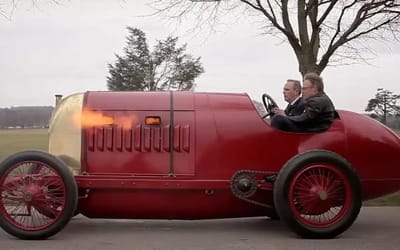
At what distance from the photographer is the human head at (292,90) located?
24.3ft

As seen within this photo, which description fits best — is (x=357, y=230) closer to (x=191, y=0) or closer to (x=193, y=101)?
(x=193, y=101)

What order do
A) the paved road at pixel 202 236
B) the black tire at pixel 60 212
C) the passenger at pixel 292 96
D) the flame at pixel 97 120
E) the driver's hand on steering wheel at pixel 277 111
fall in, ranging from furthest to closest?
the passenger at pixel 292 96, the driver's hand on steering wheel at pixel 277 111, the flame at pixel 97 120, the black tire at pixel 60 212, the paved road at pixel 202 236

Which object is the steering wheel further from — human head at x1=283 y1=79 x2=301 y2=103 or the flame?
the flame

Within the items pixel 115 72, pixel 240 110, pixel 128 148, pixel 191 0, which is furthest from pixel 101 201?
pixel 115 72

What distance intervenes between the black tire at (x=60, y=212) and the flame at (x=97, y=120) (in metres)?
0.53

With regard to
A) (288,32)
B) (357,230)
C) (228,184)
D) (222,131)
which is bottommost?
(357,230)

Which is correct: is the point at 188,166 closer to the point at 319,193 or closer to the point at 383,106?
the point at 319,193

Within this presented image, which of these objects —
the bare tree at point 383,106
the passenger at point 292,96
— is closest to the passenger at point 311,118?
the passenger at point 292,96

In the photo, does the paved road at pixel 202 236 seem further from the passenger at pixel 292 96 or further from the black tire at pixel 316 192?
the passenger at pixel 292 96

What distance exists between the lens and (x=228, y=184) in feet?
21.7

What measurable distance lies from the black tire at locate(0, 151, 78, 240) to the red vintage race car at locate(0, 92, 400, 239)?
1 cm

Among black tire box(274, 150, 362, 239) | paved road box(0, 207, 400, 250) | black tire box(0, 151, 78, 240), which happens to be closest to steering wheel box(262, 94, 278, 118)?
black tire box(274, 150, 362, 239)

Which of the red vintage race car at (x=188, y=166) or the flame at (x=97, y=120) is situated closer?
the red vintage race car at (x=188, y=166)

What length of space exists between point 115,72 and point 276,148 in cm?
3650
